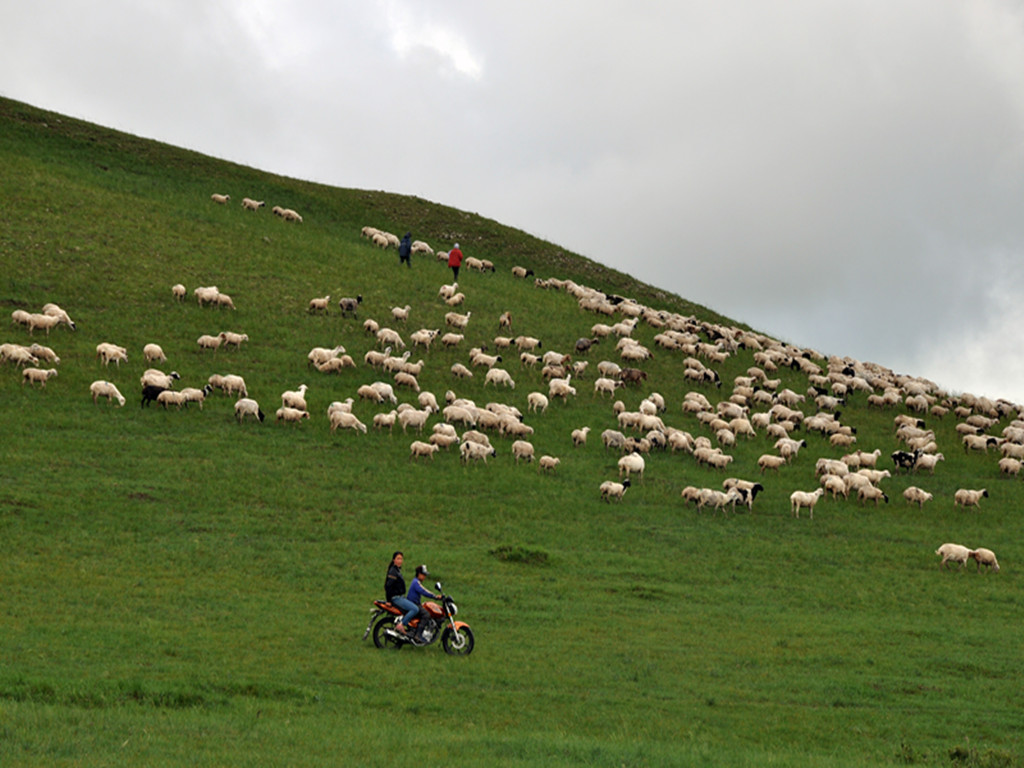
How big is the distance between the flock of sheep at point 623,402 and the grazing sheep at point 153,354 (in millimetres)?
58

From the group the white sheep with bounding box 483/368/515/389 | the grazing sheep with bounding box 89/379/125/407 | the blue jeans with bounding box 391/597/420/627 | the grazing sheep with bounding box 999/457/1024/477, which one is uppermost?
the grazing sheep with bounding box 999/457/1024/477

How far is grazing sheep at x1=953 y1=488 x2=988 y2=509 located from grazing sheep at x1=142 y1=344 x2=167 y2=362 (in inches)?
1264

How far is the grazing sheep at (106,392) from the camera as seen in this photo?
124 feet

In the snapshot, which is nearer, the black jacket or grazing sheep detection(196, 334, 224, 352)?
the black jacket

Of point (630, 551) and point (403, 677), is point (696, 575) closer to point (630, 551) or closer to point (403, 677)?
point (630, 551)

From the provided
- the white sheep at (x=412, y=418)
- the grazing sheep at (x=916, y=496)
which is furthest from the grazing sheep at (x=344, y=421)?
the grazing sheep at (x=916, y=496)

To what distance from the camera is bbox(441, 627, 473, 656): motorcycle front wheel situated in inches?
811

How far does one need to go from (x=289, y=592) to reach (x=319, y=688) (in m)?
7.04

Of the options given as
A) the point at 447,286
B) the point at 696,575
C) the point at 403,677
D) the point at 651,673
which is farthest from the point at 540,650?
→ the point at 447,286

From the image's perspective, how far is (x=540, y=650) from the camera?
2127 centimetres

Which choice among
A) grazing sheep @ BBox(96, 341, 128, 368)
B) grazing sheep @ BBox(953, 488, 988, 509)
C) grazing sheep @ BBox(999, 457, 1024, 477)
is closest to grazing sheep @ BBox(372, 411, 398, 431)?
grazing sheep @ BBox(96, 341, 128, 368)

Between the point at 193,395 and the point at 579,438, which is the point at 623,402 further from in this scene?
the point at 193,395

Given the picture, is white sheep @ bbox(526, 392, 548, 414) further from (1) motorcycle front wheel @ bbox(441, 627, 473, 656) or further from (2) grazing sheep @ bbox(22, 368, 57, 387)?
(1) motorcycle front wheel @ bbox(441, 627, 473, 656)

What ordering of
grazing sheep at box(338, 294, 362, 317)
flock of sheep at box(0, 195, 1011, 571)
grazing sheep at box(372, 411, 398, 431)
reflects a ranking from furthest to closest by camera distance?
grazing sheep at box(338, 294, 362, 317) < grazing sheep at box(372, 411, 398, 431) < flock of sheep at box(0, 195, 1011, 571)
